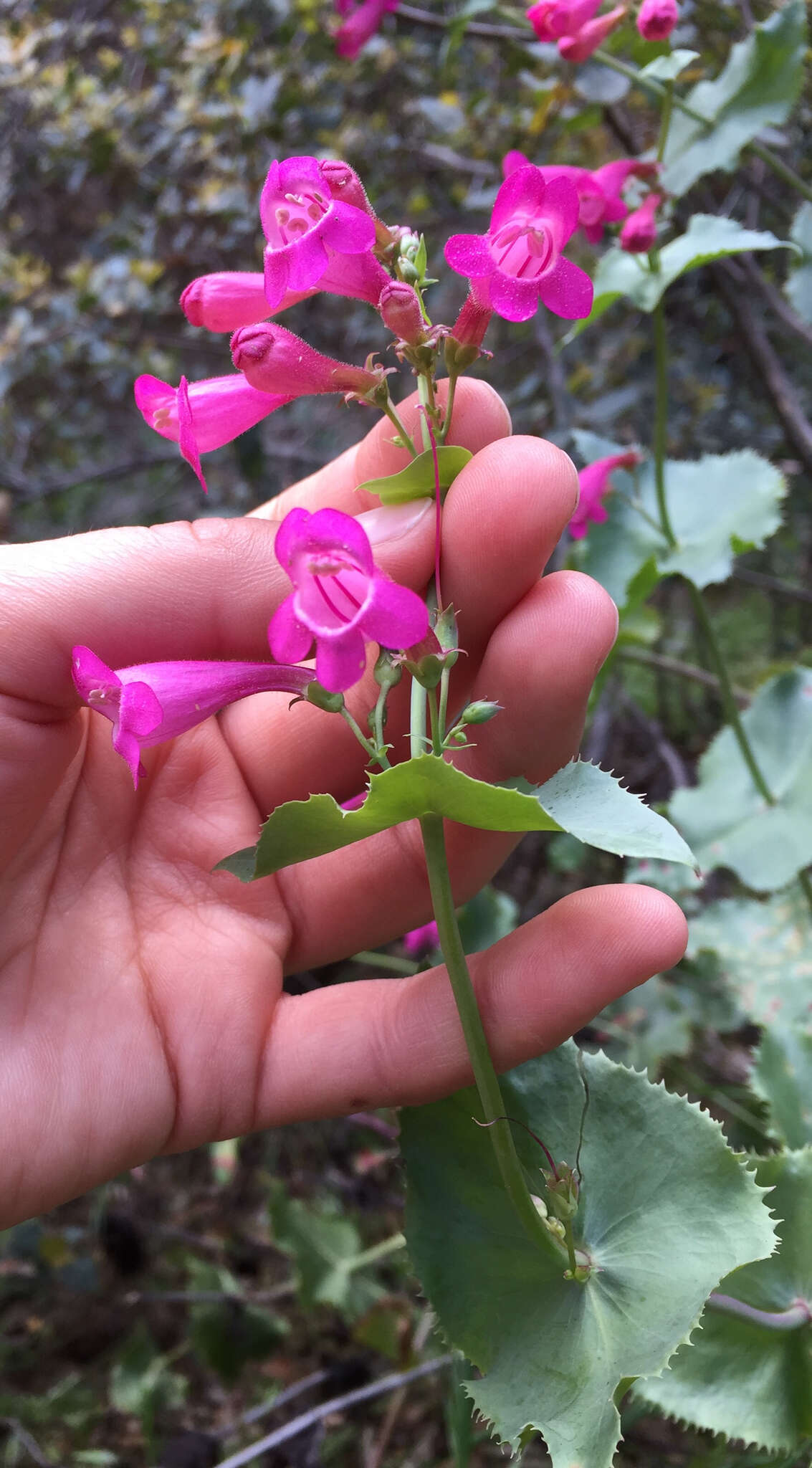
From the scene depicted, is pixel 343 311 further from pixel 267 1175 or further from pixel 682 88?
pixel 267 1175

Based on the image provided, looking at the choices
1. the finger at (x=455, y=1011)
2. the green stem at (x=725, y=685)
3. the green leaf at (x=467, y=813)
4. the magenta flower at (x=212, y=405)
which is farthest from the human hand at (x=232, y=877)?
the green stem at (x=725, y=685)

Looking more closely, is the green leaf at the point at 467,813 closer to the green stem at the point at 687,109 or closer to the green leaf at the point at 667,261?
the green leaf at the point at 667,261

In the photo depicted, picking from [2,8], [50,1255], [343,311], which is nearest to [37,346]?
[343,311]

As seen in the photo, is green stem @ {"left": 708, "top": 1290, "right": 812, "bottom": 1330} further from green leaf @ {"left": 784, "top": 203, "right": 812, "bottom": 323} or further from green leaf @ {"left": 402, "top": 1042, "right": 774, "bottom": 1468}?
green leaf @ {"left": 784, "top": 203, "right": 812, "bottom": 323}

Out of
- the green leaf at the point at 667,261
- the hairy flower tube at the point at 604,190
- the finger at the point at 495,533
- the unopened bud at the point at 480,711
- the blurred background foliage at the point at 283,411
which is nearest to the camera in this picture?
the unopened bud at the point at 480,711

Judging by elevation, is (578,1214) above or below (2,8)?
below

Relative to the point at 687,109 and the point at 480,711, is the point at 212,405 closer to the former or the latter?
the point at 480,711
